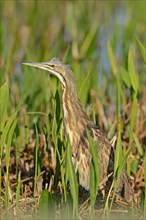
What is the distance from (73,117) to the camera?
16.2 feet

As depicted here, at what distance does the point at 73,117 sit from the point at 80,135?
0.38 feet

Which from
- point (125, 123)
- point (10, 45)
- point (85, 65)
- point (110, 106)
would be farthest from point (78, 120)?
point (10, 45)

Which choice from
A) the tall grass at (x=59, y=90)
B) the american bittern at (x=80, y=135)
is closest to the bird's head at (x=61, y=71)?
the american bittern at (x=80, y=135)

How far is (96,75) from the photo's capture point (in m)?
7.05

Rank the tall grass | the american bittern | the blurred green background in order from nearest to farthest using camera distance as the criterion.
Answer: the tall grass, the american bittern, the blurred green background

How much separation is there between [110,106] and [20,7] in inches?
193

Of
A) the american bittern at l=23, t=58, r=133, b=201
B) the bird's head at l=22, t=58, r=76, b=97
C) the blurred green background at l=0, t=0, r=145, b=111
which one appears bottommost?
the american bittern at l=23, t=58, r=133, b=201

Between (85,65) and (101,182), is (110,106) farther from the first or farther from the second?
(101,182)

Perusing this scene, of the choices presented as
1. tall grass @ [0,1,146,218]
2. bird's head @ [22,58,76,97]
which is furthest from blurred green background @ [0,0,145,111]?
bird's head @ [22,58,76,97]

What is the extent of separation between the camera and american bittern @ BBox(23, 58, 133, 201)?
4.90 metres

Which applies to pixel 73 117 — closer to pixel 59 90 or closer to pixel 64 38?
pixel 59 90

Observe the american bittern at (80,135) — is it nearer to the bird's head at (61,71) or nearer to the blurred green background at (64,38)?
the bird's head at (61,71)

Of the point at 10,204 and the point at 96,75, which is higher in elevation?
the point at 96,75

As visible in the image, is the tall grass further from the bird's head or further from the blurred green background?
the bird's head
